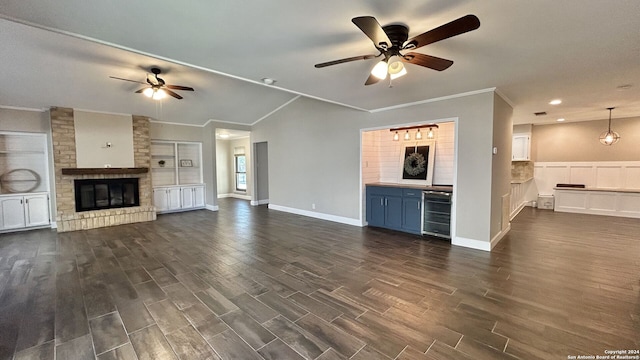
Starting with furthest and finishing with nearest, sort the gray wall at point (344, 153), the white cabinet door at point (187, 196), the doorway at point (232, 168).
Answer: the doorway at point (232, 168) → the white cabinet door at point (187, 196) → the gray wall at point (344, 153)

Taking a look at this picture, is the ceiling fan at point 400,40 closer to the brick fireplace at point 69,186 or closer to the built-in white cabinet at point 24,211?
the brick fireplace at point 69,186

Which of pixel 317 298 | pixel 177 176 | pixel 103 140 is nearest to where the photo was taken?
pixel 317 298

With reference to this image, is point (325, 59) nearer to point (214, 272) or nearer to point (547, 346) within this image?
point (214, 272)

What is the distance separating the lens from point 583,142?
24.2 ft

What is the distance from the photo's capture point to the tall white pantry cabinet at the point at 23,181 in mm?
5578

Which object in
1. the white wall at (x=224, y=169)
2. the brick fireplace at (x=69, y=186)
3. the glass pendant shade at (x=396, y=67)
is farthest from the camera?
the white wall at (x=224, y=169)

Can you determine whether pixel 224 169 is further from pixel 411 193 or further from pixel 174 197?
pixel 411 193

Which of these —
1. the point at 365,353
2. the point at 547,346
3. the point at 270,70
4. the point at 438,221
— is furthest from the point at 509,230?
the point at 270,70

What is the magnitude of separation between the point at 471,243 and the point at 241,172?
8.69m

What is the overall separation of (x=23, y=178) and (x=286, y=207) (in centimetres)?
595

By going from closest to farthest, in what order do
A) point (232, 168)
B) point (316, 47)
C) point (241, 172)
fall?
point (316, 47) < point (241, 172) < point (232, 168)

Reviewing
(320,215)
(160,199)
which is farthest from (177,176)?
(320,215)

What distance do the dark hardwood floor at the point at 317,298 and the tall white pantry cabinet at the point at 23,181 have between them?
3.12ft

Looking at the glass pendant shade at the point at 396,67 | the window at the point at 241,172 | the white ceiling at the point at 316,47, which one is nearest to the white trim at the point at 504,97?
the white ceiling at the point at 316,47
